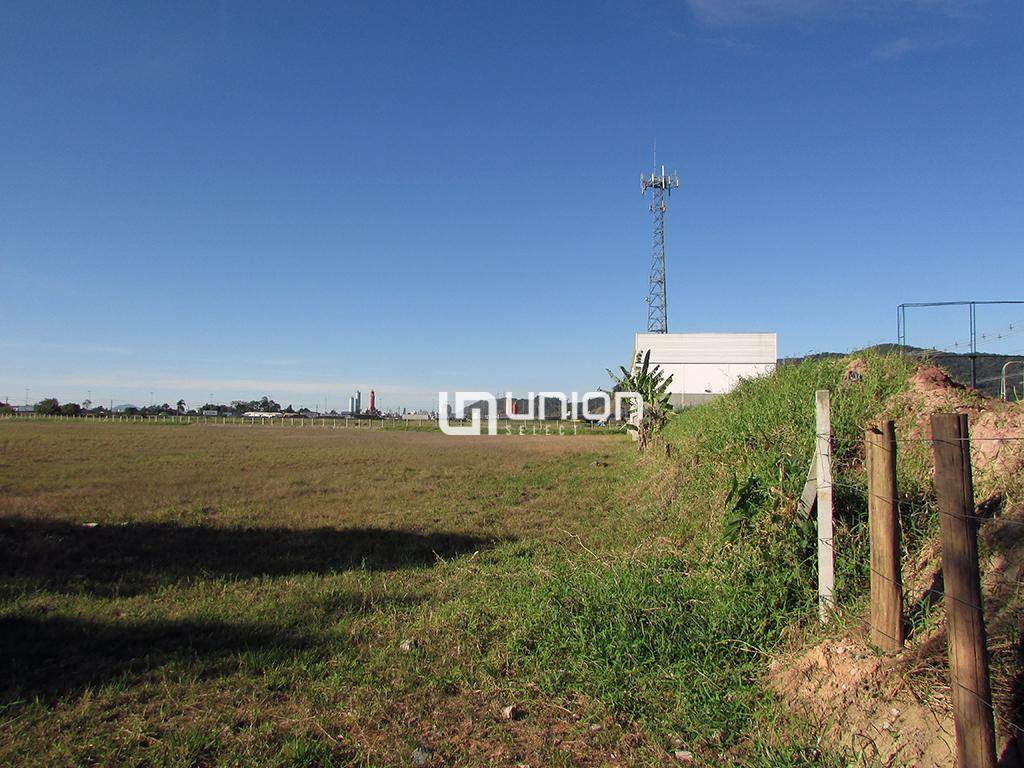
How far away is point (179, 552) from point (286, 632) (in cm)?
348

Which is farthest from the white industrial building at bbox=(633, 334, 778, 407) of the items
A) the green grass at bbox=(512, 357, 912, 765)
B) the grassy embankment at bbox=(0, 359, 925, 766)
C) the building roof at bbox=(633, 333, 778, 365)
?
the green grass at bbox=(512, 357, 912, 765)

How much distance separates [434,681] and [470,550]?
365 cm

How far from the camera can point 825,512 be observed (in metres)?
3.98

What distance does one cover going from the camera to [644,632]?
13.8 feet

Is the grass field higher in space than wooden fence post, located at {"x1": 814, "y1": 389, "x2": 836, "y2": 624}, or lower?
lower

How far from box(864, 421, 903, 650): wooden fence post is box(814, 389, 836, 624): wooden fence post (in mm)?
589

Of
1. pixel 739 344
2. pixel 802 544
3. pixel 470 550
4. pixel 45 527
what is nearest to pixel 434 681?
pixel 802 544

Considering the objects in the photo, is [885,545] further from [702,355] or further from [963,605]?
[702,355]

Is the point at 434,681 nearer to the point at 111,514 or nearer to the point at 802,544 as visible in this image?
the point at 802,544

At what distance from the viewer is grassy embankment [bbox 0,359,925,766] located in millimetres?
3271

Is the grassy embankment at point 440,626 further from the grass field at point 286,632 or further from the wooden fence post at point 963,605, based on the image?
the wooden fence post at point 963,605

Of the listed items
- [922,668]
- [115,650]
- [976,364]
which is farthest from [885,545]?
[976,364]

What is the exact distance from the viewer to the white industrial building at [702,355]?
35.5 metres

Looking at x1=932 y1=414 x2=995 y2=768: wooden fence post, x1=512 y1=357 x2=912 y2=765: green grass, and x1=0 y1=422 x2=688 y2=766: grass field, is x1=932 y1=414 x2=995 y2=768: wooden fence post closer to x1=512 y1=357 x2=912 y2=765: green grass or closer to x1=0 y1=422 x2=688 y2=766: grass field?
x1=512 y1=357 x2=912 y2=765: green grass
